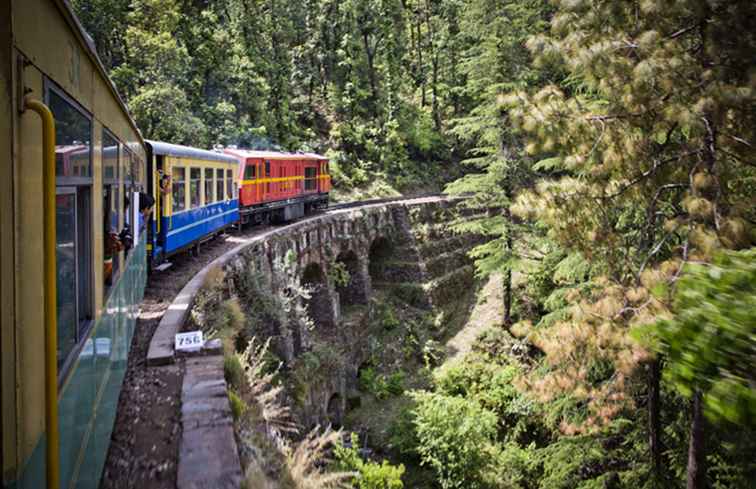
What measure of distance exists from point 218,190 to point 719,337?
1280 centimetres

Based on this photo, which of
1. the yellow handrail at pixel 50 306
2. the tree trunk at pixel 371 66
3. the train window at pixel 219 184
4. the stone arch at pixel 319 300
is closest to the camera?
the yellow handrail at pixel 50 306

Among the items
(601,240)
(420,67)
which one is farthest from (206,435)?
(420,67)

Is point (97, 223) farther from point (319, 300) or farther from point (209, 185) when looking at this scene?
point (319, 300)

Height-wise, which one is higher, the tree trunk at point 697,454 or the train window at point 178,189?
the train window at point 178,189

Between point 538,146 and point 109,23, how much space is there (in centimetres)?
2369

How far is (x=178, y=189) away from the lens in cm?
1089

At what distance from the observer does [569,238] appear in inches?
279

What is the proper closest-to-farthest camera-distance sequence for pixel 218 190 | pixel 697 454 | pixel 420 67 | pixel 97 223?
pixel 97 223
pixel 697 454
pixel 218 190
pixel 420 67

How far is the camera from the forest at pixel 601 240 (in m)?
5.32

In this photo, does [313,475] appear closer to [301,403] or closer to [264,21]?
[301,403]

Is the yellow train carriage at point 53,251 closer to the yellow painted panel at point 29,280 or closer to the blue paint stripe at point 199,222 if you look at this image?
the yellow painted panel at point 29,280

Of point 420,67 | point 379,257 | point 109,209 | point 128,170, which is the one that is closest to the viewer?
point 109,209

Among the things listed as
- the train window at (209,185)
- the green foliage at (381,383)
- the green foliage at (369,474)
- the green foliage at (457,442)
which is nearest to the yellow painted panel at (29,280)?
the green foliage at (369,474)

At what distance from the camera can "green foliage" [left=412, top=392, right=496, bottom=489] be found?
484 inches
